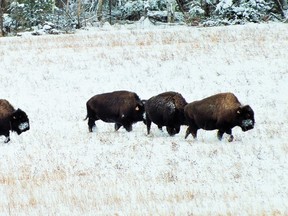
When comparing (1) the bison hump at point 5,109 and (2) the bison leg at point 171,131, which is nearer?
(2) the bison leg at point 171,131

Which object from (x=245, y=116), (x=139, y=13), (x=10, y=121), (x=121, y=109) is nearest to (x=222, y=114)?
(x=245, y=116)

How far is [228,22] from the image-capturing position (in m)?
45.9

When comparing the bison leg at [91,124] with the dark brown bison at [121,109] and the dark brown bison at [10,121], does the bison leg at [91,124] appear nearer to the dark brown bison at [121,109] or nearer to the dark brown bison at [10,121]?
the dark brown bison at [121,109]

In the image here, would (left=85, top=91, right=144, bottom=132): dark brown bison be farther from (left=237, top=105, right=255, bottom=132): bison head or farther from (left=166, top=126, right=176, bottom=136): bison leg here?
(left=237, top=105, right=255, bottom=132): bison head

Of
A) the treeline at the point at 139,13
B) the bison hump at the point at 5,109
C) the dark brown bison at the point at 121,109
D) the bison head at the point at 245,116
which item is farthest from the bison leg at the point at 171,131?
the treeline at the point at 139,13

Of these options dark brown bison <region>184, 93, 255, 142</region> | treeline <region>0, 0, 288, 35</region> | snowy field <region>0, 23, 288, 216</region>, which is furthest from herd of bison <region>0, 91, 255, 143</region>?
treeline <region>0, 0, 288, 35</region>

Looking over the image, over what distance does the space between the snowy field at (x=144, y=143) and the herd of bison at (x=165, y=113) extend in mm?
366

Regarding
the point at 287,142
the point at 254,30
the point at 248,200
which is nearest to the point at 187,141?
the point at 287,142

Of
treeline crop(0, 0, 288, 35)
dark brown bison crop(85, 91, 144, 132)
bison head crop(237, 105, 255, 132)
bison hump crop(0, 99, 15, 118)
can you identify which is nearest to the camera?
bison head crop(237, 105, 255, 132)

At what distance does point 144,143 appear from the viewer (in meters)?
13.7

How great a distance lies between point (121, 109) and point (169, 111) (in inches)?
71.9

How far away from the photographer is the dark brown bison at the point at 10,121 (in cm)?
1505

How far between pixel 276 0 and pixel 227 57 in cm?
2685

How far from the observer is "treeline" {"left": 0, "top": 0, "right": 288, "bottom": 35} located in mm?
46188
